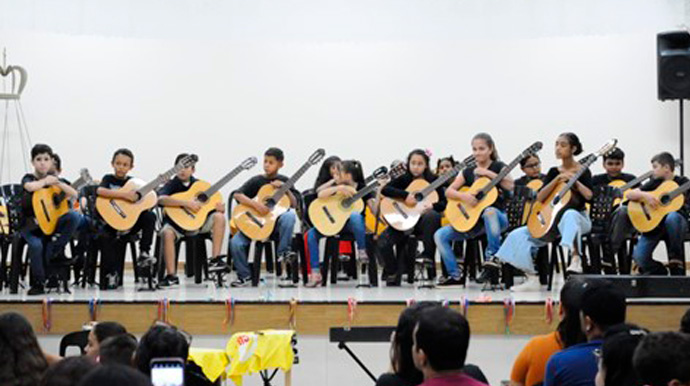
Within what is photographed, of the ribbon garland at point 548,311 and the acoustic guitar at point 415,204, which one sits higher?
the acoustic guitar at point 415,204

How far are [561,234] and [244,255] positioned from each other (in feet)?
8.59

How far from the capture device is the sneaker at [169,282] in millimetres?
8969

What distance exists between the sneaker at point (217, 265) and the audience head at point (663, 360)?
6.07m

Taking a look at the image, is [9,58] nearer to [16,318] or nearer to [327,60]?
[327,60]

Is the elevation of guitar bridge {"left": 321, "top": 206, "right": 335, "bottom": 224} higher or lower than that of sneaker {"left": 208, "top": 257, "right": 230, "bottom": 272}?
higher

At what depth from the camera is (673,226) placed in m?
8.27

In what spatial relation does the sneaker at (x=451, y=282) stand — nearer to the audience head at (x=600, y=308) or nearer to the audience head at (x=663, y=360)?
the audience head at (x=600, y=308)

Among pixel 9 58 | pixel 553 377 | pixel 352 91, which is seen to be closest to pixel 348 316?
pixel 553 377

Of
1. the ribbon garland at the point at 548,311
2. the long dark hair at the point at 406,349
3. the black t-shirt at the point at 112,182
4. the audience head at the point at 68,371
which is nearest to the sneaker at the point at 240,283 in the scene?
the black t-shirt at the point at 112,182

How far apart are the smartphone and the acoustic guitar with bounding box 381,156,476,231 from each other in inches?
218

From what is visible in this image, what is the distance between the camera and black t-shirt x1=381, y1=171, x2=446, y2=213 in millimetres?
8859

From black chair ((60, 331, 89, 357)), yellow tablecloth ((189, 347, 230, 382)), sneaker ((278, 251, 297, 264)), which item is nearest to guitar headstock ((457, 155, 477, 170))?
sneaker ((278, 251, 297, 264))

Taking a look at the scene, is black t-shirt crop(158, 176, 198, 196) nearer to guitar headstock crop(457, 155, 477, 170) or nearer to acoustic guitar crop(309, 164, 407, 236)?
acoustic guitar crop(309, 164, 407, 236)

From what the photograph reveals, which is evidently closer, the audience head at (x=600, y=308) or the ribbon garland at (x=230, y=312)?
the audience head at (x=600, y=308)
